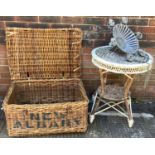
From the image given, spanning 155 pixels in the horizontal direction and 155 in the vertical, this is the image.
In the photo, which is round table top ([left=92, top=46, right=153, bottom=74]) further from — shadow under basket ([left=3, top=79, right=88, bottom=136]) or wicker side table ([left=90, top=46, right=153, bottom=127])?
shadow under basket ([left=3, top=79, right=88, bottom=136])

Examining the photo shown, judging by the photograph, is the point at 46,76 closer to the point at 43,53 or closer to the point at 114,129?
the point at 43,53

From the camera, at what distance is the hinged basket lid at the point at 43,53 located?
268 cm

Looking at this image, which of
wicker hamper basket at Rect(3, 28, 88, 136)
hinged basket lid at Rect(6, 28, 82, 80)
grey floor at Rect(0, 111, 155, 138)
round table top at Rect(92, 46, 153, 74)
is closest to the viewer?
round table top at Rect(92, 46, 153, 74)

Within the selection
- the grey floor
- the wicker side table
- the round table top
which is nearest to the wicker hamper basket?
the grey floor

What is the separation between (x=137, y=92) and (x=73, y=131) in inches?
39.1

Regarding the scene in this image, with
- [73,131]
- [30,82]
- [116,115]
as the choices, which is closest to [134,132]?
[116,115]

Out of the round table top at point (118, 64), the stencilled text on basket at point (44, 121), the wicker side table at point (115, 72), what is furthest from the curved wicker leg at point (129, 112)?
the stencilled text on basket at point (44, 121)

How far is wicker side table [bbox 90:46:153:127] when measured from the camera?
2.32 meters

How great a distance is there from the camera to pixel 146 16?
2.75m

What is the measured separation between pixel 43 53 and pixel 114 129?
1.03 meters

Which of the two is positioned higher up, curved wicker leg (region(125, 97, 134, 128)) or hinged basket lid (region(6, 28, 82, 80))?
hinged basket lid (region(6, 28, 82, 80))

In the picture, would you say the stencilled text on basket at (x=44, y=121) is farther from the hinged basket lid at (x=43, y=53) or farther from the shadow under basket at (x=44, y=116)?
the hinged basket lid at (x=43, y=53)

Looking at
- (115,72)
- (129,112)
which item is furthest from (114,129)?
(115,72)

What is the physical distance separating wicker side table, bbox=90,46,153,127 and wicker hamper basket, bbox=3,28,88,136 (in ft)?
0.71
